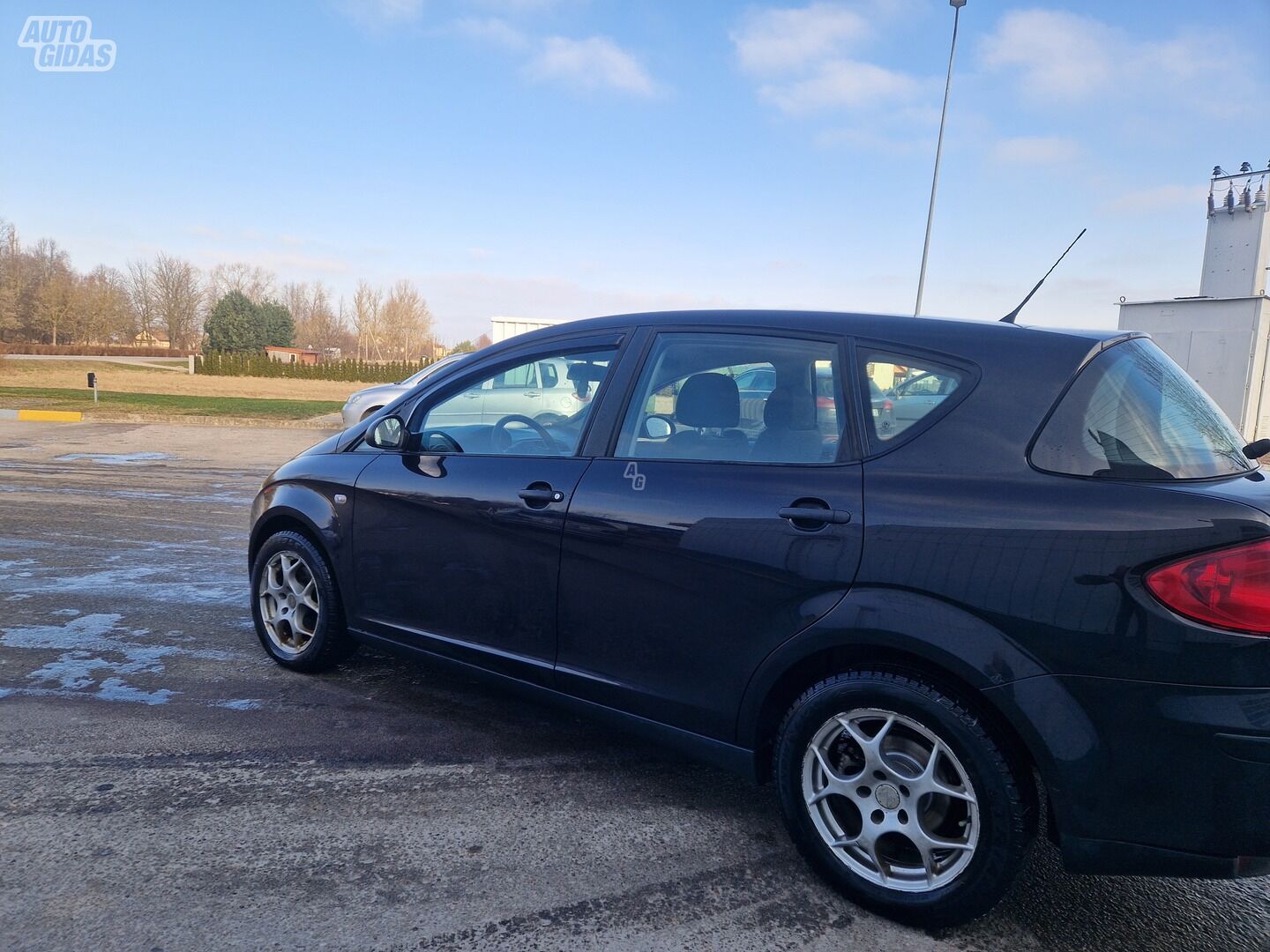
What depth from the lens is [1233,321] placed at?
802 inches

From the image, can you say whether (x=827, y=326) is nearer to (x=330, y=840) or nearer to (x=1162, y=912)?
(x=1162, y=912)

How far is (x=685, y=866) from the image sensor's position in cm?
279

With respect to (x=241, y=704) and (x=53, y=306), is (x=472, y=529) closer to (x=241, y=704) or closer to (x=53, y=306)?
(x=241, y=704)

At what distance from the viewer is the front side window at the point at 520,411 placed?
3.41 metres

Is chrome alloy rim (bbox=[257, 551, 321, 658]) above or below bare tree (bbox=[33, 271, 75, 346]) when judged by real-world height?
below

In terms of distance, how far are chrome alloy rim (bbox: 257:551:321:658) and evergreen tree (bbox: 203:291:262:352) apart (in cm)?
7643

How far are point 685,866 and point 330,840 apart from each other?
1.17 metres

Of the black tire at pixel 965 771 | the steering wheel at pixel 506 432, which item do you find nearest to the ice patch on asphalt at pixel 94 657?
the steering wheel at pixel 506 432

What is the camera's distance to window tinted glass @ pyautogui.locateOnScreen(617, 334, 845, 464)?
2814 millimetres

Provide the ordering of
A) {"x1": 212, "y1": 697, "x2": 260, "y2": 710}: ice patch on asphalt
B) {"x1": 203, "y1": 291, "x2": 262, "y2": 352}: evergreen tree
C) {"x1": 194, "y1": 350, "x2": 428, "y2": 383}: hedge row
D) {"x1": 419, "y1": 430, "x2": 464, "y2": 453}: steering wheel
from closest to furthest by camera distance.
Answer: {"x1": 419, "y1": 430, "x2": 464, "y2": 453}: steering wheel → {"x1": 212, "y1": 697, "x2": 260, "y2": 710}: ice patch on asphalt → {"x1": 194, "y1": 350, "x2": 428, "y2": 383}: hedge row → {"x1": 203, "y1": 291, "x2": 262, "y2": 352}: evergreen tree

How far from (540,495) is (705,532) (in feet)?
2.43

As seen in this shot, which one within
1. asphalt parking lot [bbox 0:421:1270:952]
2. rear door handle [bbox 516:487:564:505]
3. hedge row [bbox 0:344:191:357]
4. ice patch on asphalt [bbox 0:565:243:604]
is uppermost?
hedge row [bbox 0:344:191:357]

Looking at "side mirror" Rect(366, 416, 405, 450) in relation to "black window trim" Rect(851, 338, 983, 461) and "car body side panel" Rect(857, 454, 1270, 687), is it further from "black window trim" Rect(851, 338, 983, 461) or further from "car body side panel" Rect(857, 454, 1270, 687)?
"car body side panel" Rect(857, 454, 1270, 687)

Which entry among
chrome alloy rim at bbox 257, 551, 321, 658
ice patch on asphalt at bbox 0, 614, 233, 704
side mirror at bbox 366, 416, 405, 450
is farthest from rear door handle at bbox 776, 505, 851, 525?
ice patch on asphalt at bbox 0, 614, 233, 704
